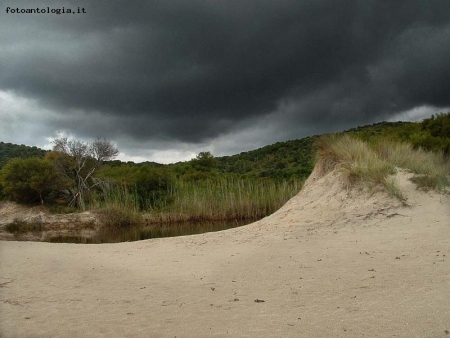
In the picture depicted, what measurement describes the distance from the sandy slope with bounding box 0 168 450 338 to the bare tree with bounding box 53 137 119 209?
1721cm

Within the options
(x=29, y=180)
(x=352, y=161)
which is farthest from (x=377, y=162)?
(x=29, y=180)

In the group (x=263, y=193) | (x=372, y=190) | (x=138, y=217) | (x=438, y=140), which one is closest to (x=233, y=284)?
(x=372, y=190)

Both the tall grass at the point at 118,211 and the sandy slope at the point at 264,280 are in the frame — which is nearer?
the sandy slope at the point at 264,280

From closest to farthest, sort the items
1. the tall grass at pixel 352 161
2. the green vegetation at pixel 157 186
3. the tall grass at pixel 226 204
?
1. the tall grass at pixel 352 161
2. the green vegetation at pixel 157 186
3. the tall grass at pixel 226 204

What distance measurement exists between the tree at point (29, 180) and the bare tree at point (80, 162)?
2.82ft

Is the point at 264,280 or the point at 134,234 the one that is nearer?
the point at 264,280

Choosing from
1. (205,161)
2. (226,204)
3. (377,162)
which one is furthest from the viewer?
(205,161)

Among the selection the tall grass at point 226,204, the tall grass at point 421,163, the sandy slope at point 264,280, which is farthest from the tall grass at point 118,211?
the tall grass at point 421,163

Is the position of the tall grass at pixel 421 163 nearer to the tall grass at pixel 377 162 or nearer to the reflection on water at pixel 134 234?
the tall grass at pixel 377 162

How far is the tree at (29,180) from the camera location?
26.2 meters

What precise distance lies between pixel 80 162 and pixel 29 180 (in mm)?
3626

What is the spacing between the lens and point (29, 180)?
26.2 metres

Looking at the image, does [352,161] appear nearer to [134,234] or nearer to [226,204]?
[134,234]

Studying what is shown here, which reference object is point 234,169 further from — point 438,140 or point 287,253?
point 287,253
